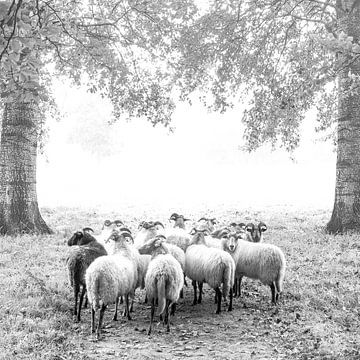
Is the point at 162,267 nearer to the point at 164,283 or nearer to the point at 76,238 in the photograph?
the point at 164,283

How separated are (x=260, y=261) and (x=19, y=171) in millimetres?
8216

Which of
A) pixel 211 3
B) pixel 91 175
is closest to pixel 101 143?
pixel 91 175

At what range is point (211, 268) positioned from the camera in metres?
8.46

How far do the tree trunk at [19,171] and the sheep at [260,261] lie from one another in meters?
6.79

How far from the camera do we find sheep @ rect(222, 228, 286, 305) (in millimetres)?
8867

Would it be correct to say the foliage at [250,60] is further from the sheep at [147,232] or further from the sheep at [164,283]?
the sheep at [164,283]

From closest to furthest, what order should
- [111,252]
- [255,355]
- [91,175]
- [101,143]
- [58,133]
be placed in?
[255,355] < [111,252] < [101,143] < [91,175] < [58,133]

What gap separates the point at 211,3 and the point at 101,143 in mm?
47340

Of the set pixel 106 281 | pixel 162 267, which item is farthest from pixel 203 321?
pixel 106 281

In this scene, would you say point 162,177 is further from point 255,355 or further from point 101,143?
point 255,355

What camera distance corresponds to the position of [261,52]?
1587 centimetres

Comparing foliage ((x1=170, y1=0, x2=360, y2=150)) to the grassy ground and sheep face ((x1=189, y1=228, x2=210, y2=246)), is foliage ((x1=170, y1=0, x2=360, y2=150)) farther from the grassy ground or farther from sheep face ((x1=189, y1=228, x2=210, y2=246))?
sheep face ((x1=189, y1=228, x2=210, y2=246))

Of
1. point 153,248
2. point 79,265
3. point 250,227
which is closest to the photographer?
point 79,265

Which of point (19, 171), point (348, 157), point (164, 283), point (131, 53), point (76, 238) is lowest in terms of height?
point (164, 283)
